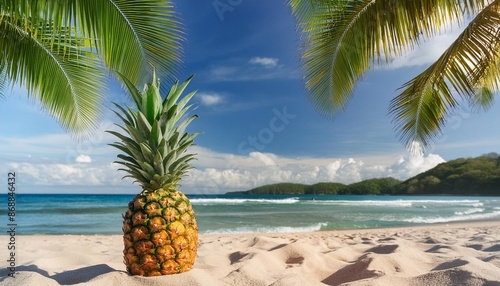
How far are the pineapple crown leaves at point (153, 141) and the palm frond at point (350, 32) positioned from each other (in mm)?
2187

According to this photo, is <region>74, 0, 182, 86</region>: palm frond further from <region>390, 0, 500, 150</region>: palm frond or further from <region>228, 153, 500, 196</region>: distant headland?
<region>228, 153, 500, 196</region>: distant headland

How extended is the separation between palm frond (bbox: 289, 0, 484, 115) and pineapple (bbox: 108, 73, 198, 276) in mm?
2213

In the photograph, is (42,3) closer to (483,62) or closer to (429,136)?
(483,62)

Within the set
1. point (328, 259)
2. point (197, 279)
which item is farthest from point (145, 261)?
point (328, 259)

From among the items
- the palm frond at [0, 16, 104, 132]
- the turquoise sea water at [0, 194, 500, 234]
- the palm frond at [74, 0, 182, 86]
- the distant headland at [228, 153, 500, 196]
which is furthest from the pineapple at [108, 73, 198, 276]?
the distant headland at [228, 153, 500, 196]

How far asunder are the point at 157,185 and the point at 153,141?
0.38 meters

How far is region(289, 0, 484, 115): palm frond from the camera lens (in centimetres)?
438

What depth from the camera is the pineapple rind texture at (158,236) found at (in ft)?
9.83

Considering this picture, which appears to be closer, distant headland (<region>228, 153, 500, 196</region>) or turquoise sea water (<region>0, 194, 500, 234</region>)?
turquoise sea water (<region>0, 194, 500, 234</region>)

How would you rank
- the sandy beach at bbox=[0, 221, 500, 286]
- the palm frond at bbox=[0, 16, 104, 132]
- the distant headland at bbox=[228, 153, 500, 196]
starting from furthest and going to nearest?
the distant headland at bbox=[228, 153, 500, 196]
the palm frond at bbox=[0, 16, 104, 132]
the sandy beach at bbox=[0, 221, 500, 286]

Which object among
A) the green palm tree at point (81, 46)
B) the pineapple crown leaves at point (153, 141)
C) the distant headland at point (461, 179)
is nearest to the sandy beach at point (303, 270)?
the pineapple crown leaves at point (153, 141)

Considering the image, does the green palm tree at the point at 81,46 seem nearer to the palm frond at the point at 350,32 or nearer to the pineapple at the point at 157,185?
the pineapple at the point at 157,185

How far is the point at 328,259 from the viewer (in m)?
4.18

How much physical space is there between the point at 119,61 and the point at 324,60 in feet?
9.53
